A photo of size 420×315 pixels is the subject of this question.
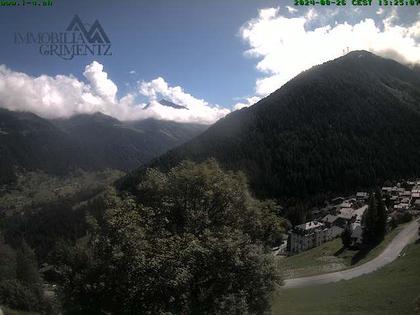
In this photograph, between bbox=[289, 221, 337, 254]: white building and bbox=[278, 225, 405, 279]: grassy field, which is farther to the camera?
bbox=[289, 221, 337, 254]: white building

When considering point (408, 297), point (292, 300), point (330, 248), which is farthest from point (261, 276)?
point (330, 248)

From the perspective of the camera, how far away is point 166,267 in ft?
63.2

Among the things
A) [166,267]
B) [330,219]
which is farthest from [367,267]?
[330,219]

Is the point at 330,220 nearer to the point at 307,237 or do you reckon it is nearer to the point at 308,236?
the point at 308,236

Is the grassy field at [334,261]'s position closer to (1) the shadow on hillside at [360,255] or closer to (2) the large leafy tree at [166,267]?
(1) the shadow on hillside at [360,255]

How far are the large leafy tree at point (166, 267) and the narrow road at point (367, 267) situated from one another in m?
40.4

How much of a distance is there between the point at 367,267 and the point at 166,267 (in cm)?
6231

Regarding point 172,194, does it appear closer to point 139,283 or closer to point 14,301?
point 139,283

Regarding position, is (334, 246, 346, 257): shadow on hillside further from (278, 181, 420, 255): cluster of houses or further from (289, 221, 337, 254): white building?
(289, 221, 337, 254): white building

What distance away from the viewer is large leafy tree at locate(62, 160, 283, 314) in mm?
19359

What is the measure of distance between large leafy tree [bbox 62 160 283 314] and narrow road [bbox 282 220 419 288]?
1591 inches

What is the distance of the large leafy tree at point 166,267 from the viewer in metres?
19.4

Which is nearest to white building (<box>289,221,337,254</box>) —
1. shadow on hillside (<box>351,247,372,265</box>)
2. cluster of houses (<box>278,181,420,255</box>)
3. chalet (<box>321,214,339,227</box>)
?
cluster of houses (<box>278,181,420,255</box>)

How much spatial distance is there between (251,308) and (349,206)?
177 meters
